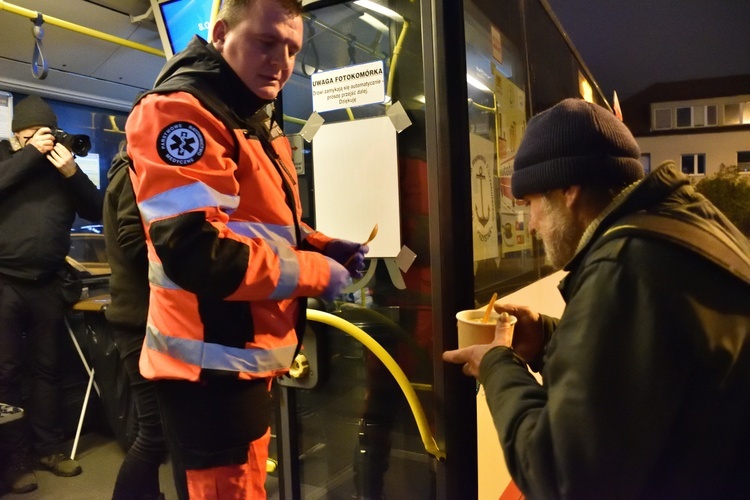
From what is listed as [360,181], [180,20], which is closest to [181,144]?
[360,181]

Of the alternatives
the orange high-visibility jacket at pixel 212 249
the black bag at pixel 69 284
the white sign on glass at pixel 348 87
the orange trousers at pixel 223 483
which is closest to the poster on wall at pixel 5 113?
the black bag at pixel 69 284

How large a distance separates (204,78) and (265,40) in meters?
0.18

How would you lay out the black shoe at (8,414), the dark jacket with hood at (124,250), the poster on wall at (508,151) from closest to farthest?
1. the dark jacket with hood at (124,250)
2. the poster on wall at (508,151)
3. the black shoe at (8,414)

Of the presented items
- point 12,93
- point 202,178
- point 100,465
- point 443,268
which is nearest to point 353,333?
point 443,268

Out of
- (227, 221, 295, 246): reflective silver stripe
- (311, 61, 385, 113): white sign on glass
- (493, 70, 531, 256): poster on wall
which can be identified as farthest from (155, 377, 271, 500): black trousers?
(493, 70, 531, 256): poster on wall

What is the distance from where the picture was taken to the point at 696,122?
2258 centimetres

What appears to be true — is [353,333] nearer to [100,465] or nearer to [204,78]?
[204,78]

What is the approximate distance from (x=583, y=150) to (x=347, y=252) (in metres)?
0.73

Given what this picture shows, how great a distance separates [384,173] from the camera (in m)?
2.05

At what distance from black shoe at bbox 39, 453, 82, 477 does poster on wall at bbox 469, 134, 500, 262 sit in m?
2.68

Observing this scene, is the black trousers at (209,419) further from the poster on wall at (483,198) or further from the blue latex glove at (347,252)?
the poster on wall at (483,198)

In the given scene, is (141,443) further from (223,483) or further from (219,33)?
(219,33)

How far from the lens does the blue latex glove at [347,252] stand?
5.43ft

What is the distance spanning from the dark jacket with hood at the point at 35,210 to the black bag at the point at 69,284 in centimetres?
5
